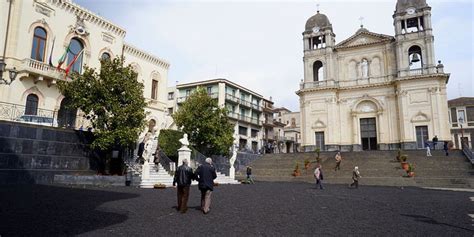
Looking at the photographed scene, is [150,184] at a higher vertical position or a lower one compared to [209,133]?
lower

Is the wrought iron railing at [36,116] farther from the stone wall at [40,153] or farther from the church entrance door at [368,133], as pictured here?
the church entrance door at [368,133]

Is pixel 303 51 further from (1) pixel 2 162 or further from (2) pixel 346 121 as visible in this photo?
(1) pixel 2 162

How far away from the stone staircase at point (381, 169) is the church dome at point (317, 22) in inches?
694

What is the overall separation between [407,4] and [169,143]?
3131cm

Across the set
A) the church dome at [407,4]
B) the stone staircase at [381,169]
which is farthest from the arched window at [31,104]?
the church dome at [407,4]

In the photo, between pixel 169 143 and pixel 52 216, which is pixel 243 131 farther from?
pixel 52 216

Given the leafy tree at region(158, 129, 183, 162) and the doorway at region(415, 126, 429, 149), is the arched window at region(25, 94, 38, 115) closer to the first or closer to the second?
the leafy tree at region(158, 129, 183, 162)

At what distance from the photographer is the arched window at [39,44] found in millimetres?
21688

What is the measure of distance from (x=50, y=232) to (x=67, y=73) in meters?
19.6

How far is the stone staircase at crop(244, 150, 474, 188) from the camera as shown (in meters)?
20.4

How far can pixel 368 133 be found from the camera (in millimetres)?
36219

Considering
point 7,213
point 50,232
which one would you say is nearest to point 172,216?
point 50,232

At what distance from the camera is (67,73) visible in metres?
22.4

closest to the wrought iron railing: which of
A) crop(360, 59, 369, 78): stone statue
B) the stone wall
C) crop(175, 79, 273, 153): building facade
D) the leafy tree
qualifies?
the stone wall
